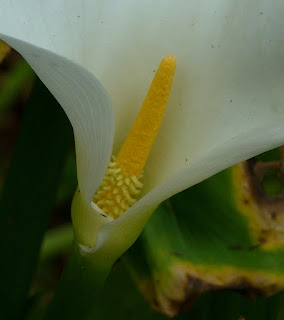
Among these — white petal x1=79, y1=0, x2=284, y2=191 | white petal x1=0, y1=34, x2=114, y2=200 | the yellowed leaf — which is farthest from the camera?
the yellowed leaf

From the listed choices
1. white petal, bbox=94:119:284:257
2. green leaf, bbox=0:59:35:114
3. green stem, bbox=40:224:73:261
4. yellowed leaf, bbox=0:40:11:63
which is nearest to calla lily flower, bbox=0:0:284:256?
white petal, bbox=94:119:284:257

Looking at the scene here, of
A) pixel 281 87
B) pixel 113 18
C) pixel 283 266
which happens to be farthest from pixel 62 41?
pixel 283 266

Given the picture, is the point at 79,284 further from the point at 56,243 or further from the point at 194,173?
the point at 56,243

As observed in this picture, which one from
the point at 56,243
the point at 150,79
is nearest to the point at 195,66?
the point at 150,79

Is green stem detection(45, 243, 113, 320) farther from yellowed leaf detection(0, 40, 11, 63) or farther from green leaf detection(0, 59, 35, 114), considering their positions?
green leaf detection(0, 59, 35, 114)

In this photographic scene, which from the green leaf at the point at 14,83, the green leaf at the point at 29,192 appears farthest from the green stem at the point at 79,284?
the green leaf at the point at 14,83

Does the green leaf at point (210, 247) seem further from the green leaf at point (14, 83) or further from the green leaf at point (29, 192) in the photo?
the green leaf at point (14, 83)
